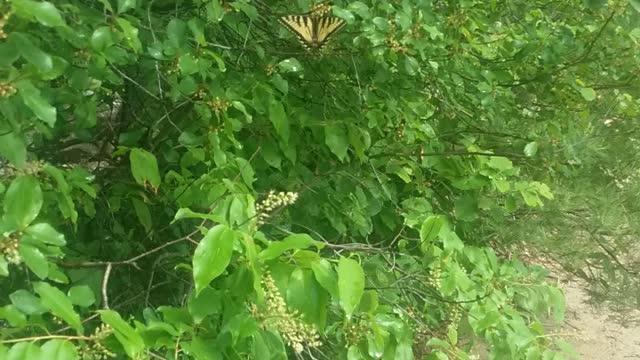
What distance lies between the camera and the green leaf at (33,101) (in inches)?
40.0

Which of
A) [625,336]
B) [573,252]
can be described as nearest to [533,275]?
[573,252]

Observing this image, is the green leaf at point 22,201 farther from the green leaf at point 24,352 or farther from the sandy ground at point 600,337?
the sandy ground at point 600,337

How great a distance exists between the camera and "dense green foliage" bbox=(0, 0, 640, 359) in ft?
3.38

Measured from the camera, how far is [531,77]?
2.33m

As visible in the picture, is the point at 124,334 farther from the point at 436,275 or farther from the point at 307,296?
the point at 436,275

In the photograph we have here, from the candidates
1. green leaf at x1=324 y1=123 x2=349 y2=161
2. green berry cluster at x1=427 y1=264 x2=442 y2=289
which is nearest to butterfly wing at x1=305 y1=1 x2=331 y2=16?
green leaf at x1=324 y1=123 x2=349 y2=161

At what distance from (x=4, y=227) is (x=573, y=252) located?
2449 mm

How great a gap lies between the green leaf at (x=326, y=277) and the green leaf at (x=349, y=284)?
0.07 feet

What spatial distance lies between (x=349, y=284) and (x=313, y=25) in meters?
0.84

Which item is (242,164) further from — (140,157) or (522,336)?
(522,336)

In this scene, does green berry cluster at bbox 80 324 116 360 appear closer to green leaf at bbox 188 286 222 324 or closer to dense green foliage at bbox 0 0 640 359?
dense green foliage at bbox 0 0 640 359

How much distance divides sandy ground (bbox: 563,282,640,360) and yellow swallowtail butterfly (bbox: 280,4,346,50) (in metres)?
3.13

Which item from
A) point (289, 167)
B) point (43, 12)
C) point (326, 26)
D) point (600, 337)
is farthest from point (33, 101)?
point (600, 337)

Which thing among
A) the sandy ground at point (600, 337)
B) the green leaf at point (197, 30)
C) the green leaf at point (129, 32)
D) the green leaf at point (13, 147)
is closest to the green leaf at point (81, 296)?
the green leaf at point (13, 147)
